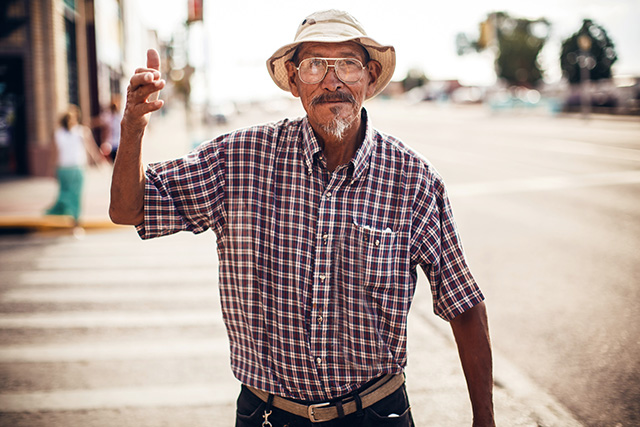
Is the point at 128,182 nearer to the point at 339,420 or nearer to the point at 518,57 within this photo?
the point at 339,420

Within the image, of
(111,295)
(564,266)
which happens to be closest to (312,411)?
(111,295)

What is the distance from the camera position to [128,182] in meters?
1.81

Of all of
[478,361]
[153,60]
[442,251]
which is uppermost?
[153,60]

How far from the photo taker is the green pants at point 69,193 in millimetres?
9086

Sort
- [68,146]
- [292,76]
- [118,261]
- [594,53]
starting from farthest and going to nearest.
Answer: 1. [594,53]
2. [68,146]
3. [118,261]
4. [292,76]

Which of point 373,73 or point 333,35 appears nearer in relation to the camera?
point 333,35

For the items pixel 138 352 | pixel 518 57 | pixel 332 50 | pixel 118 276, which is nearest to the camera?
pixel 332 50

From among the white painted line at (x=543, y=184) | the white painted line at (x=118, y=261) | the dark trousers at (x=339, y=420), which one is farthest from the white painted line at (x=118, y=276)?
the white painted line at (x=543, y=184)

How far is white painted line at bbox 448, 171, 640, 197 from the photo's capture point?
11.7 meters

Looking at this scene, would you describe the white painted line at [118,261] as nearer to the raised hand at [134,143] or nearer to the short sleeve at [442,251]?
the raised hand at [134,143]

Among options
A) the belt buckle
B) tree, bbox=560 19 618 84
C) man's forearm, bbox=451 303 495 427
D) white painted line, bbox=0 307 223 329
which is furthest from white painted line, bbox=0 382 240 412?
tree, bbox=560 19 618 84

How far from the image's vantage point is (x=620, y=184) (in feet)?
38.7

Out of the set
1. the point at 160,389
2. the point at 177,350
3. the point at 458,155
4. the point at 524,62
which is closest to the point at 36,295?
the point at 177,350

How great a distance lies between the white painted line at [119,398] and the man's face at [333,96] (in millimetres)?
2454
